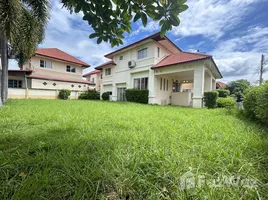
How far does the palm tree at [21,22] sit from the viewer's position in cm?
594

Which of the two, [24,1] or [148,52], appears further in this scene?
[148,52]

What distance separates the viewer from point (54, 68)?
2098 centimetres

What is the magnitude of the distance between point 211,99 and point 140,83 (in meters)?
8.26

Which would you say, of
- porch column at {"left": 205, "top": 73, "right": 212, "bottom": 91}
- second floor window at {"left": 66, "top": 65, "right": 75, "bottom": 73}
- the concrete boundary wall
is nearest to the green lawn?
porch column at {"left": 205, "top": 73, "right": 212, "bottom": 91}

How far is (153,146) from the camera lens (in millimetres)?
2273

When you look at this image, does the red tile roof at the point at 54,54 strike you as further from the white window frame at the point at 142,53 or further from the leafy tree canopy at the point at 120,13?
Result: the leafy tree canopy at the point at 120,13

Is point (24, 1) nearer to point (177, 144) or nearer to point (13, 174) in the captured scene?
point (13, 174)

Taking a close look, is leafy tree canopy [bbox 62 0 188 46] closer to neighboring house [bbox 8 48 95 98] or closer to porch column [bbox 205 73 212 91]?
porch column [bbox 205 73 212 91]

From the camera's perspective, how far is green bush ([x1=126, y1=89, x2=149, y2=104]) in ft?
48.0

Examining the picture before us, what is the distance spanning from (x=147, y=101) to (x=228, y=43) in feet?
38.6

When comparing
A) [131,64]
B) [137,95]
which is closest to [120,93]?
[137,95]

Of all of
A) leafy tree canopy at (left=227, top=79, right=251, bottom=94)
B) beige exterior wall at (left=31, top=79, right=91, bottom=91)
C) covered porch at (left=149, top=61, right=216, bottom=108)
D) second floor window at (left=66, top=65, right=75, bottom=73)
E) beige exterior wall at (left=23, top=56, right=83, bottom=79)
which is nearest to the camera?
covered porch at (left=149, top=61, right=216, bottom=108)

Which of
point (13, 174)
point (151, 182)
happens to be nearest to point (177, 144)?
point (151, 182)

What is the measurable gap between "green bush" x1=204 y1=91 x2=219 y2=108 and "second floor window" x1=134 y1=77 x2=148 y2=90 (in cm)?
678
